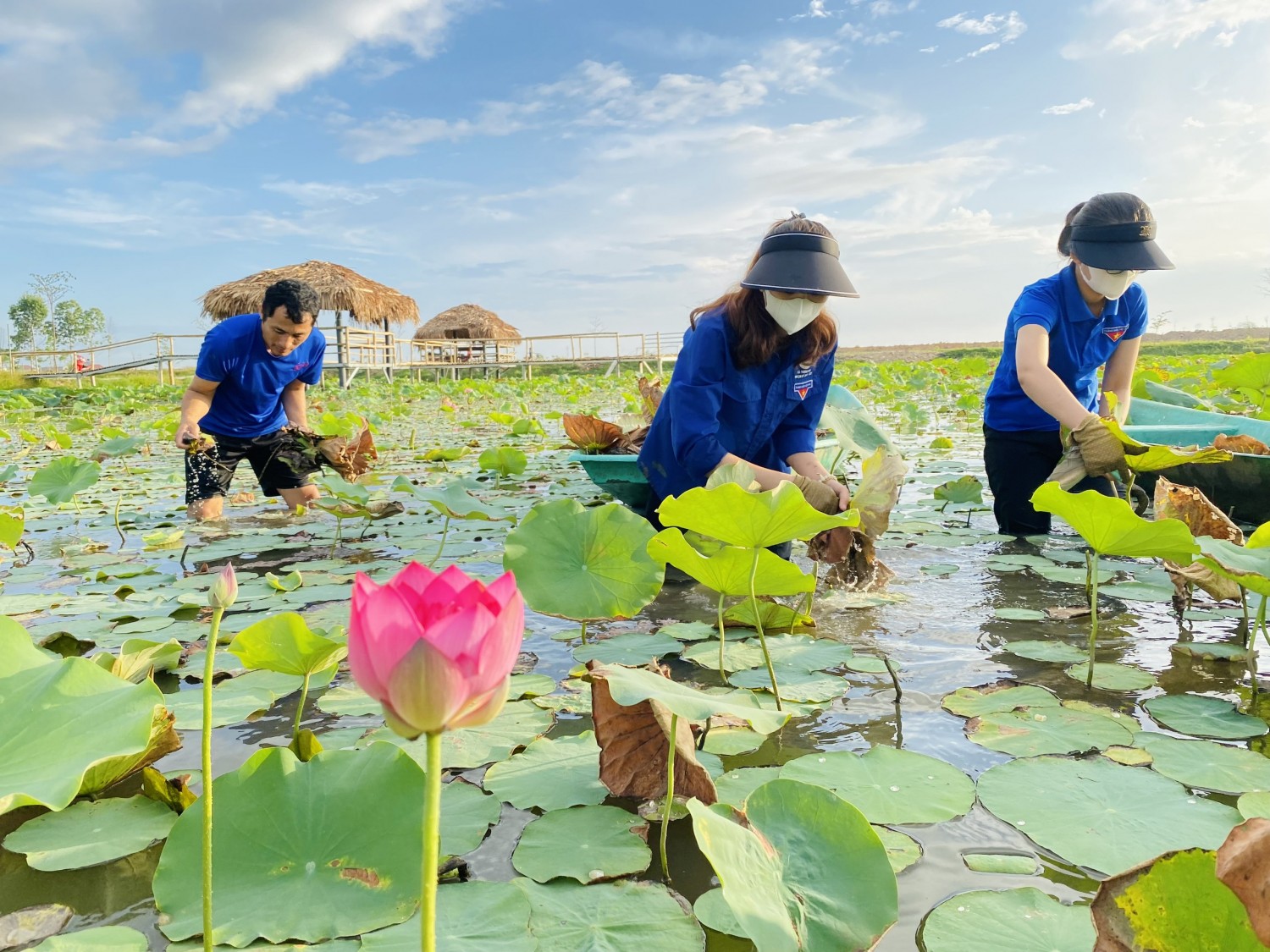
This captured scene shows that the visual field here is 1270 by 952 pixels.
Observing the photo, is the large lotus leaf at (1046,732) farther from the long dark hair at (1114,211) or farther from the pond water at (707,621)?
the long dark hair at (1114,211)

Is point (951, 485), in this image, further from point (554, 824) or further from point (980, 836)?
point (554, 824)

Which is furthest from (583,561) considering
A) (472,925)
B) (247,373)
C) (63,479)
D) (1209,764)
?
(247,373)

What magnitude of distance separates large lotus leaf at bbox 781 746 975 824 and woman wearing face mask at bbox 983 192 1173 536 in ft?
4.30

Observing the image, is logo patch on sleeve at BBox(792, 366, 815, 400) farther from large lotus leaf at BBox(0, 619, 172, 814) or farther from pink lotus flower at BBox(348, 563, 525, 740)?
pink lotus flower at BBox(348, 563, 525, 740)

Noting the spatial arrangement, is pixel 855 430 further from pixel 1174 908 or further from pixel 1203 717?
pixel 1174 908

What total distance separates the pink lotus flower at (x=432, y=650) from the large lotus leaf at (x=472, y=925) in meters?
0.44

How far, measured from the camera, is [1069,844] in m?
1.00

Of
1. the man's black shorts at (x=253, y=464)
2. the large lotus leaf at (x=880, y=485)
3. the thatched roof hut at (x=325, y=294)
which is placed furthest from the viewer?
the thatched roof hut at (x=325, y=294)

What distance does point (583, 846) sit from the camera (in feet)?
3.32

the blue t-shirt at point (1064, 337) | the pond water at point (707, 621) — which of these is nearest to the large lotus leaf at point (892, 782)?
the pond water at point (707, 621)

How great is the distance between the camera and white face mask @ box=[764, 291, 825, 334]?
216 centimetres

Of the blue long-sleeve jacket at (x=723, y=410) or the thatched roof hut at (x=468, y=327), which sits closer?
the blue long-sleeve jacket at (x=723, y=410)

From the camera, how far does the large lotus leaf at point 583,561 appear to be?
158 centimetres

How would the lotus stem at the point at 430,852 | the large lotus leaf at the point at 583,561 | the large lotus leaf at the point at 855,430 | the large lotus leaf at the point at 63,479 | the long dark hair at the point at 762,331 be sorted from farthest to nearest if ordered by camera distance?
the large lotus leaf at the point at 63,479 < the large lotus leaf at the point at 855,430 < the long dark hair at the point at 762,331 < the large lotus leaf at the point at 583,561 < the lotus stem at the point at 430,852
